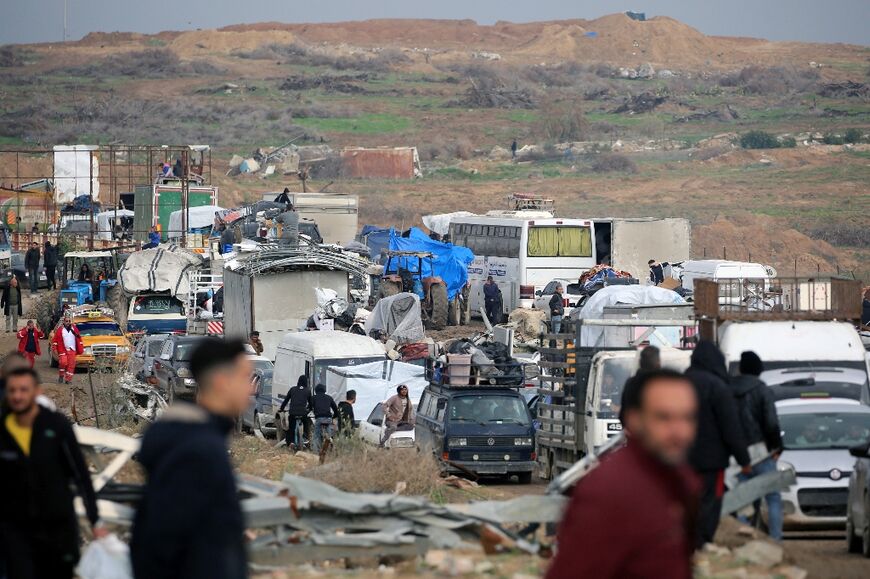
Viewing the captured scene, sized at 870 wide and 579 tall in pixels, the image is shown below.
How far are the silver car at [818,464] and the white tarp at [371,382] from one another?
10.5 meters

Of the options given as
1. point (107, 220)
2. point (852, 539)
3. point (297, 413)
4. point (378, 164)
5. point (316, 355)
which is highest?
point (378, 164)

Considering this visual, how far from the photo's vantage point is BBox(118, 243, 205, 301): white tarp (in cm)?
3791

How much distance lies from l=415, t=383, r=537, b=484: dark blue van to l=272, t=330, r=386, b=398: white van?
3.79 metres

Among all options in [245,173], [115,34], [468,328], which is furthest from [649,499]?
[115,34]

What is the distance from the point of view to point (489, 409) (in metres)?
20.9

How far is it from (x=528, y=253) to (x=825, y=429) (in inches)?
990

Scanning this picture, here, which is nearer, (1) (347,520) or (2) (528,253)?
(1) (347,520)

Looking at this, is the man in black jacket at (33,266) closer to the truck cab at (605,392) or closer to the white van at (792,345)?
the truck cab at (605,392)

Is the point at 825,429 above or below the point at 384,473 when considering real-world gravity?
above

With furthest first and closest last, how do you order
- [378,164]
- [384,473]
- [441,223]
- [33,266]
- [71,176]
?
[378,164] → [71,176] → [441,223] → [33,266] → [384,473]

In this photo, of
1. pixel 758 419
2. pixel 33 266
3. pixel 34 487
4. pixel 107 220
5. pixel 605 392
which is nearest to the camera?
pixel 34 487

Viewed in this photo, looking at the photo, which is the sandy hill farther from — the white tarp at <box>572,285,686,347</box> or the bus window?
the white tarp at <box>572,285,686,347</box>

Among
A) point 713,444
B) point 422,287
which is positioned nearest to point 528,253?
point 422,287

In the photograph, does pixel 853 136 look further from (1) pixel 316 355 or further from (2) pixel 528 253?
(1) pixel 316 355
